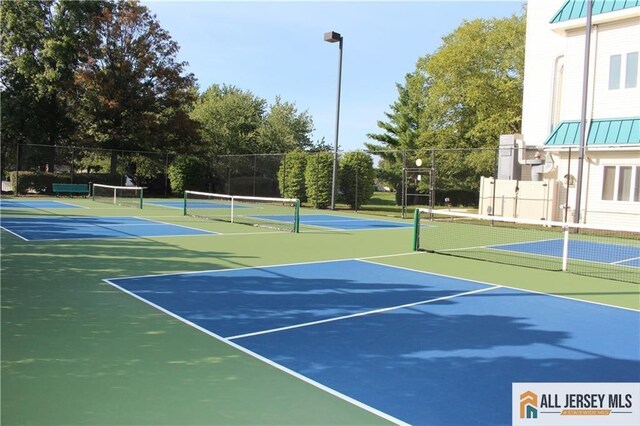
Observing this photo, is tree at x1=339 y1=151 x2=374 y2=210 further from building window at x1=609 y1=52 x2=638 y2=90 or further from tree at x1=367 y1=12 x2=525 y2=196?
building window at x1=609 y1=52 x2=638 y2=90

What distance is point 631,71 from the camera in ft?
63.6

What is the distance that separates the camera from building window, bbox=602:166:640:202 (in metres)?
19.0

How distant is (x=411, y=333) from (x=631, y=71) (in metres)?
Answer: 18.6

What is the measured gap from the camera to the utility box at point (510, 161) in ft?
79.6

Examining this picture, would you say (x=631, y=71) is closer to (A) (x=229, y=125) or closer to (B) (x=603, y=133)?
(B) (x=603, y=133)

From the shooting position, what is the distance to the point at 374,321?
5848 millimetres

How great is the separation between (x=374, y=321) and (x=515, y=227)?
623 inches

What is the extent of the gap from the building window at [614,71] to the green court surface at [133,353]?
44.4ft

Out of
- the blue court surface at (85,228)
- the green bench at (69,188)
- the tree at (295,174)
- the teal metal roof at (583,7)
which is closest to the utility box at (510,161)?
the teal metal roof at (583,7)

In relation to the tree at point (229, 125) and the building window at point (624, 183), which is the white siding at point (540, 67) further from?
the tree at point (229, 125)

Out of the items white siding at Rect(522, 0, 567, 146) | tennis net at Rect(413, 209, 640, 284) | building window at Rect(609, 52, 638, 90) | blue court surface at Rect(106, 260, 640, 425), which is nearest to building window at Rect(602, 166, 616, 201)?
tennis net at Rect(413, 209, 640, 284)

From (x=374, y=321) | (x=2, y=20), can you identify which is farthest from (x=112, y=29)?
(x=374, y=321)

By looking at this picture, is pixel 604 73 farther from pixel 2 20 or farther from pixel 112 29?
pixel 2 20

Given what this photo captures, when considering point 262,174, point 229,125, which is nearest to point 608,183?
point 262,174
